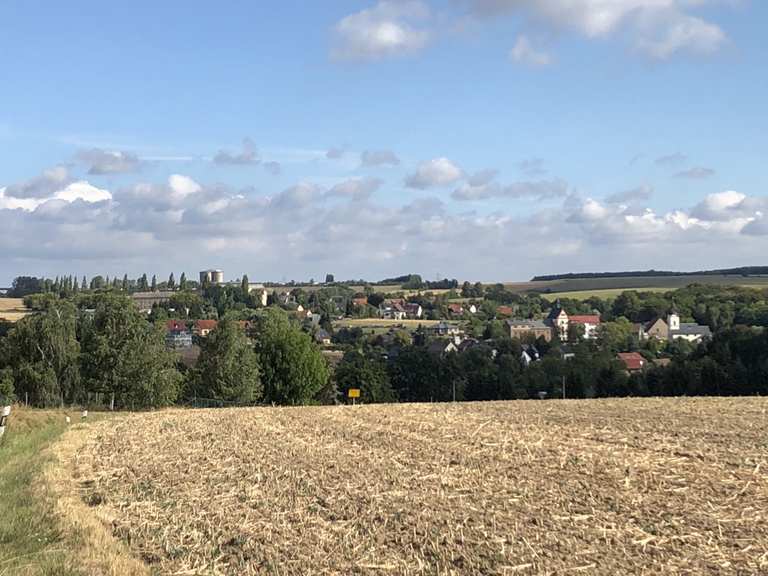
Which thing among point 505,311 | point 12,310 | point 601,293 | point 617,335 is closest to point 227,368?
point 617,335

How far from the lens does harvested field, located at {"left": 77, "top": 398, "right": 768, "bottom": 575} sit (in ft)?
34.4

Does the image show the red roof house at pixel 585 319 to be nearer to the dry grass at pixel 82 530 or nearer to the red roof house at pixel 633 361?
the red roof house at pixel 633 361

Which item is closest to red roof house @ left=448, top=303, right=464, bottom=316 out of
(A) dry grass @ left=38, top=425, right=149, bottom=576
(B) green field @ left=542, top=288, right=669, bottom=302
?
(B) green field @ left=542, top=288, right=669, bottom=302

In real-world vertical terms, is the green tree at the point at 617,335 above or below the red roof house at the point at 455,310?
below

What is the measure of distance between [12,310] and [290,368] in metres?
94.1

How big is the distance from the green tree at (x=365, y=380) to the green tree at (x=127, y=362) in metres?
18.9

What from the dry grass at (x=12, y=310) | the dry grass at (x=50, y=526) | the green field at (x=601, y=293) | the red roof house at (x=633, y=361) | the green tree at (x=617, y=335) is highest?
the green field at (x=601, y=293)

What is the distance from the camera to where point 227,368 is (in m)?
68.8

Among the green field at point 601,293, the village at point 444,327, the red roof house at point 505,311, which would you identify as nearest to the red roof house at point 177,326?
the village at point 444,327

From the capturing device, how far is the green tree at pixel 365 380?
76500 millimetres

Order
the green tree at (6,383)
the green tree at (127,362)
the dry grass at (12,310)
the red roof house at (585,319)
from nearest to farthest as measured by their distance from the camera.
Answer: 1. the green tree at (6,383)
2. the green tree at (127,362)
3. the dry grass at (12,310)
4. the red roof house at (585,319)

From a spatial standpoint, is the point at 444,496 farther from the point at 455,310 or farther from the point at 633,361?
the point at 455,310

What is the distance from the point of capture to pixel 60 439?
2586 centimetres

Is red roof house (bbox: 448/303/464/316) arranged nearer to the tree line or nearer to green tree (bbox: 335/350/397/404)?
green tree (bbox: 335/350/397/404)
